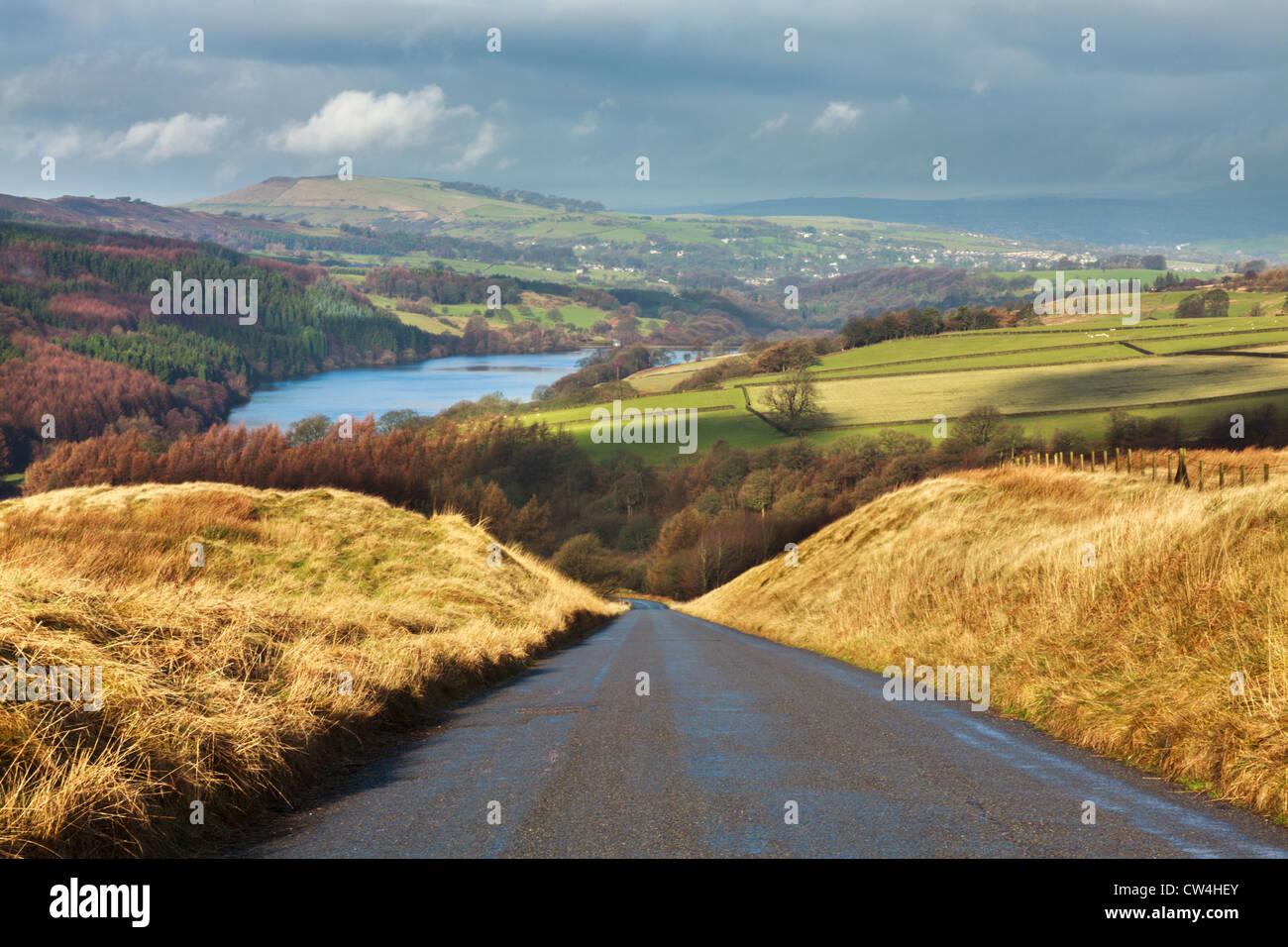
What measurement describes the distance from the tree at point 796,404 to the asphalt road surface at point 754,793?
328ft

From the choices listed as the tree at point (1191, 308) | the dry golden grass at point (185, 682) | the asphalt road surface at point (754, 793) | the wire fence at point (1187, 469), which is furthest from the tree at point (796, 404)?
the asphalt road surface at point (754, 793)

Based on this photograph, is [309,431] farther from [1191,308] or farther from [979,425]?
[1191,308]

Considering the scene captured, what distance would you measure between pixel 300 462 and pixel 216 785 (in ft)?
206

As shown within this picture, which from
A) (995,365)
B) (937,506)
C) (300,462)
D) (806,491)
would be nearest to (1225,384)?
(995,365)

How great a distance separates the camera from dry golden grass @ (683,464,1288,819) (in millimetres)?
8508

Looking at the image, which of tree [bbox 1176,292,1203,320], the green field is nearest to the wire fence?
the green field

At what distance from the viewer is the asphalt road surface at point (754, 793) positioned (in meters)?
6.49

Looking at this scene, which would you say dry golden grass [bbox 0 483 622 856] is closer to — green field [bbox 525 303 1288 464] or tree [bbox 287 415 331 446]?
green field [bbox 525 303 1288 464]

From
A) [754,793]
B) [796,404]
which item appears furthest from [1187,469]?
[796,404]

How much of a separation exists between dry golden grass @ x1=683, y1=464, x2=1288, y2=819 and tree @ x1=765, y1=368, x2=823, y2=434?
8511 centimetres

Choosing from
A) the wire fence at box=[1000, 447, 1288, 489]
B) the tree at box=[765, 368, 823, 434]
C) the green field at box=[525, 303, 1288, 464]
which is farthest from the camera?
the tree at box=[765, 368, 823, 434]

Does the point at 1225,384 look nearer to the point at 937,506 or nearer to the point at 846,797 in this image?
the point at 937,506

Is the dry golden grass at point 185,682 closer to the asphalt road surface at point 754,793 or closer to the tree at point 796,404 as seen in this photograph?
the asphalt road surface at point 754,793
